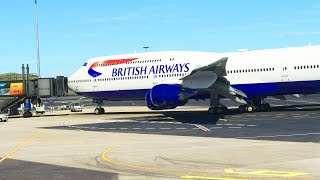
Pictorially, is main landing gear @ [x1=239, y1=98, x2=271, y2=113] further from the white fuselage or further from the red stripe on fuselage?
the red stripe on fuselage

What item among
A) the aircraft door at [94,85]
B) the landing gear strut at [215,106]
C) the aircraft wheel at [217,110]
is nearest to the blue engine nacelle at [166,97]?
the landing gear strut at [215,106]

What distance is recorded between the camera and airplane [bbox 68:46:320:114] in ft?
114

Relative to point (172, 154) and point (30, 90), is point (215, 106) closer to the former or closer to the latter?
point (172, 154)

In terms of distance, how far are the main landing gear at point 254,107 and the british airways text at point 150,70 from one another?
6.22m

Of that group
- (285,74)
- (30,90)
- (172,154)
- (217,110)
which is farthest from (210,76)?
(30,90)

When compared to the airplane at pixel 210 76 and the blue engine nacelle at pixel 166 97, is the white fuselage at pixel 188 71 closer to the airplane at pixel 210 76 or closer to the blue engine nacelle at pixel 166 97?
the airplane at pixel 210 76

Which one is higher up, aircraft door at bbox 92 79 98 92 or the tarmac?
aircraft door at bbox 92 79 98 92

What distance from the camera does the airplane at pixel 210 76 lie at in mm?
Result: 34719

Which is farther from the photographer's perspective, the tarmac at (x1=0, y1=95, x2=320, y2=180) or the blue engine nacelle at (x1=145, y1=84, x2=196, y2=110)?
the blue engine nacelle at (x1=145, y1=84, x2=196, y2=110)

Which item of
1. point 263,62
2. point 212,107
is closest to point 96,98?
point 212,107

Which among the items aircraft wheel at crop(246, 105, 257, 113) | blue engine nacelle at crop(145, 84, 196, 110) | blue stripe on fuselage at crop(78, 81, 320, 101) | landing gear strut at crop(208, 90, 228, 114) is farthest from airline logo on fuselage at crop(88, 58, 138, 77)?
aircraft wheel at crop(246, 105, 257, 113)

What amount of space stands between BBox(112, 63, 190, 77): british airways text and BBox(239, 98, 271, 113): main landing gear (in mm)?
6221

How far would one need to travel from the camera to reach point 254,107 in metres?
40.5

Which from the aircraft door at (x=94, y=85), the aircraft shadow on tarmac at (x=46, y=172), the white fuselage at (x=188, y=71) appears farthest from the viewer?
the aircraft door at (x=94, y=85)
